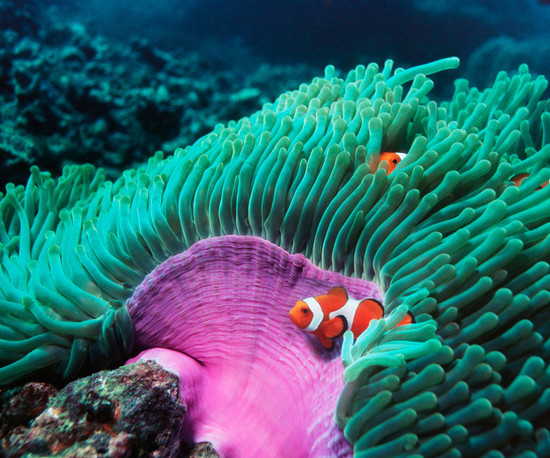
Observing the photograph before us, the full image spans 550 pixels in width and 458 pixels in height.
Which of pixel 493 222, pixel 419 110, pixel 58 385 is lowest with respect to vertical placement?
pixel 58 385

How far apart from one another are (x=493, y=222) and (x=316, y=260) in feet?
1.98

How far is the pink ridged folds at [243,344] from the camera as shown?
52.7 inches

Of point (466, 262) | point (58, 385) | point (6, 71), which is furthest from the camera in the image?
point (6, 71)

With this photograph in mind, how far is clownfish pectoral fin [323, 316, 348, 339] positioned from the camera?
4.32 feet

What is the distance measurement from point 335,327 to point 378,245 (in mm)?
324

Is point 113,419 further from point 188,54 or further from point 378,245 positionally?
point 188,54

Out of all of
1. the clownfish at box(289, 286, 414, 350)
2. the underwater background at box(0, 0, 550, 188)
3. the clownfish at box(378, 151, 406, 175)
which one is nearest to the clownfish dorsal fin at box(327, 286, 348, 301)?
the clownfish at box(289, 286, 414, 350)

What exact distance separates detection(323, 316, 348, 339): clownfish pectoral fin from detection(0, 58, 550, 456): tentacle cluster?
0.18 m

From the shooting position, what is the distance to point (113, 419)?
1.25 meters

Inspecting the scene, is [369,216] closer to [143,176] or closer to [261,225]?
[261,225]

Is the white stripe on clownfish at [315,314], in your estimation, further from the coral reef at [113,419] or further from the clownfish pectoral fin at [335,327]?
the coral reef at [113,419]

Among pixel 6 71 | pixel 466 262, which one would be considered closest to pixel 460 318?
pixel 466 262

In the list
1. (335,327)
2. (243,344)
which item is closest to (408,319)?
(335,327)

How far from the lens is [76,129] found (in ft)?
11.8
